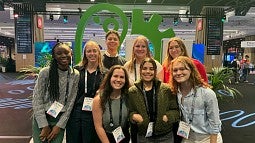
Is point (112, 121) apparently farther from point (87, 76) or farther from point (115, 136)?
point (87, 76)

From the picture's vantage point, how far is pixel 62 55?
2.24 m

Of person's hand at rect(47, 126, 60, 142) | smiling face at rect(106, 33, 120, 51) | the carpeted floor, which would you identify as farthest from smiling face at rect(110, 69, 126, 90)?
the carpeted floor

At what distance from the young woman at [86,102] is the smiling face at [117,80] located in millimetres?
230

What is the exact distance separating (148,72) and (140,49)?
1.65ft

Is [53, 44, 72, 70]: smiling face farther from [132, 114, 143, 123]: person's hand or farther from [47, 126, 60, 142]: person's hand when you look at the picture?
[132, 114, 143, 123]: person's hand

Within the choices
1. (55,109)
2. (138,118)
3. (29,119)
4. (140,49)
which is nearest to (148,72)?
(138,118)

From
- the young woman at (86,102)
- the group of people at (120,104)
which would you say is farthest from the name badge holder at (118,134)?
the young woman at (86,102)

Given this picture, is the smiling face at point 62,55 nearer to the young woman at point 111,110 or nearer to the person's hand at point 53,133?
the young woman at point 111,110

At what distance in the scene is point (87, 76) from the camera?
93.0 inches

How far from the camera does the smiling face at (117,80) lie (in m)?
2.17

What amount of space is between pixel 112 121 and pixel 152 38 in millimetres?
2497

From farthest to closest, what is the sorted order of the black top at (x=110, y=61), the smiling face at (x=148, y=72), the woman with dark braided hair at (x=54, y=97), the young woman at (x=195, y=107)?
the black top at (x=110, y=61)
the woman with dark braided hair at (x=54, y=97)
the smiling face at (x=148, y=72)
the young woman at (x=195, y=107)

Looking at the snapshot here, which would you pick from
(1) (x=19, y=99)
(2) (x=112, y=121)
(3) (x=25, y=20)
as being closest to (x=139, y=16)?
(2) (x=112, y=121)

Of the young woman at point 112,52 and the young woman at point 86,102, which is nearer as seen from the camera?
the young woman at point 86,102
